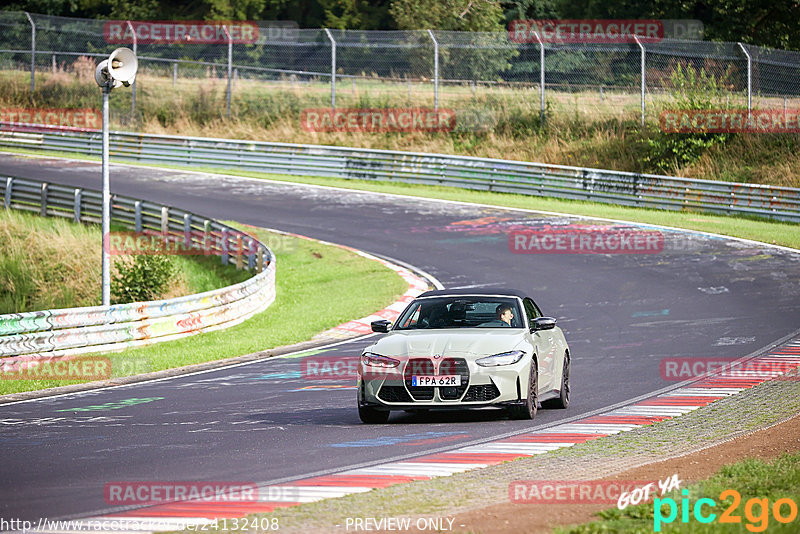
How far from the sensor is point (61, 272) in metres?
27.8

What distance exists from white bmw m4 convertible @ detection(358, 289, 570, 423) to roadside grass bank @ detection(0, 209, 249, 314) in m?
14.0

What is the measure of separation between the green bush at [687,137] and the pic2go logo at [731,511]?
103 ft

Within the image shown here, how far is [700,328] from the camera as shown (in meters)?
19.0

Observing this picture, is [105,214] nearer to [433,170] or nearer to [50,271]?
[50,271]

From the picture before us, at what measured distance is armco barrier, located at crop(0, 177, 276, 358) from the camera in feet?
54.9

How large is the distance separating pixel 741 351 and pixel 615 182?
19201 millimetres

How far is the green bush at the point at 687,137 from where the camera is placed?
37594 mm

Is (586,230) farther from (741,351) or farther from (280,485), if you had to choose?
(280,485)

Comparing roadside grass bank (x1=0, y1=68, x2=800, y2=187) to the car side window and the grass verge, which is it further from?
the grass verge

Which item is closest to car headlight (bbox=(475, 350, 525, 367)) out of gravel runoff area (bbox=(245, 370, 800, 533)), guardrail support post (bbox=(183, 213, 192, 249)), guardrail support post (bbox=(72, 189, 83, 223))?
gravel runoff area (bbox=(245, 370, 800, 533))

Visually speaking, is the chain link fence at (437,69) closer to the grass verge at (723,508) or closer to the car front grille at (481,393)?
the car front grille at (481,393)

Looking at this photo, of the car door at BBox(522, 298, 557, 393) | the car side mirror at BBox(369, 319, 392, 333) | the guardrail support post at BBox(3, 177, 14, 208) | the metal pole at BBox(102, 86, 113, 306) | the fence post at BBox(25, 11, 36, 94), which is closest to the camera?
the car door at BBox(522, 298, 557, 393)

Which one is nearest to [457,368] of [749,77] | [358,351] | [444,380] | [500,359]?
[444,380]

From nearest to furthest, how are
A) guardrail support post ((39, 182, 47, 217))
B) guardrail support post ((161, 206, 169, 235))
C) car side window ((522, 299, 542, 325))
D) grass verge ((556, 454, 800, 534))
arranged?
1. grass verge ((556, 454, 800, 534))
2. car side window ((522, 299, 542, 325))
3. guardrail support post ((161, 206, 169, 235))
4. guardrail support post ((39, 182, 47, 217))
